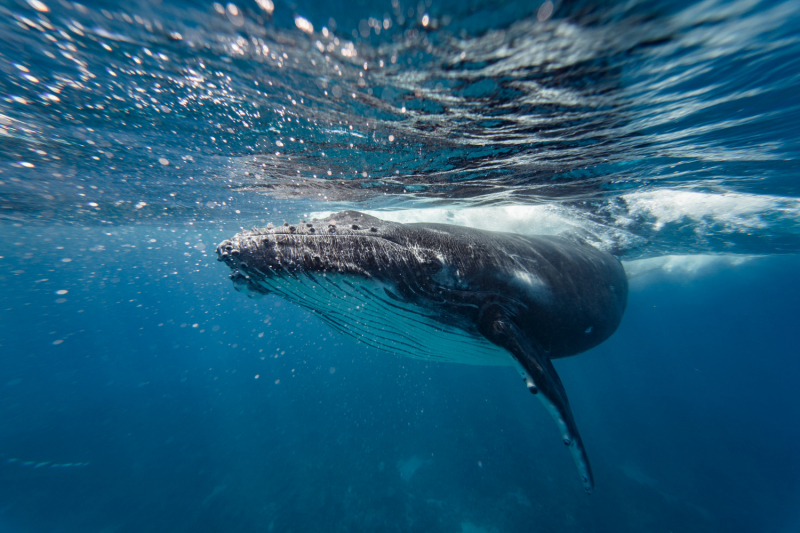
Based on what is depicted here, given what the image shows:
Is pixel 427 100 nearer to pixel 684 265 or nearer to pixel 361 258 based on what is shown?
pixel 361 258

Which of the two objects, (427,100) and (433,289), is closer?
(433,289)

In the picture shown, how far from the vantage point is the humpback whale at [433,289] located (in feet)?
10.1

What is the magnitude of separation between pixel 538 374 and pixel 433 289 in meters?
1.49

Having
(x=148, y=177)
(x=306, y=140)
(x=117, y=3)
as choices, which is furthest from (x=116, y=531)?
(x=117, y=3)

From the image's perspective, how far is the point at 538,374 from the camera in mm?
3039

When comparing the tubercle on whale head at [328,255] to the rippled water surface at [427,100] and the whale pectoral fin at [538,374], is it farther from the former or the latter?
the rippled water surface at [427,100]

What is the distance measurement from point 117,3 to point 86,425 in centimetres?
4086

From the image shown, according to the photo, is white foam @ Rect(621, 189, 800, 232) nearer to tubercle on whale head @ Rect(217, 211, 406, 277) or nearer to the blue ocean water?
the blue ocean water

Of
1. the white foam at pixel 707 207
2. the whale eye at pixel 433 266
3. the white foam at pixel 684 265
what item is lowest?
the white foam at pixel 684 265

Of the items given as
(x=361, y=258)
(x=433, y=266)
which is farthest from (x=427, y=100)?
(x=361, y=258)

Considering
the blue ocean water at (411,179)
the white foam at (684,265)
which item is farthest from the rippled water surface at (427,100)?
the white foam at (684,265)

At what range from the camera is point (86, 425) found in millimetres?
27188

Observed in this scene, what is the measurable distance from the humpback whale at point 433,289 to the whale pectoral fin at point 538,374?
0.04 feet

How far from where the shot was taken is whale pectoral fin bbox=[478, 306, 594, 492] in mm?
3016
